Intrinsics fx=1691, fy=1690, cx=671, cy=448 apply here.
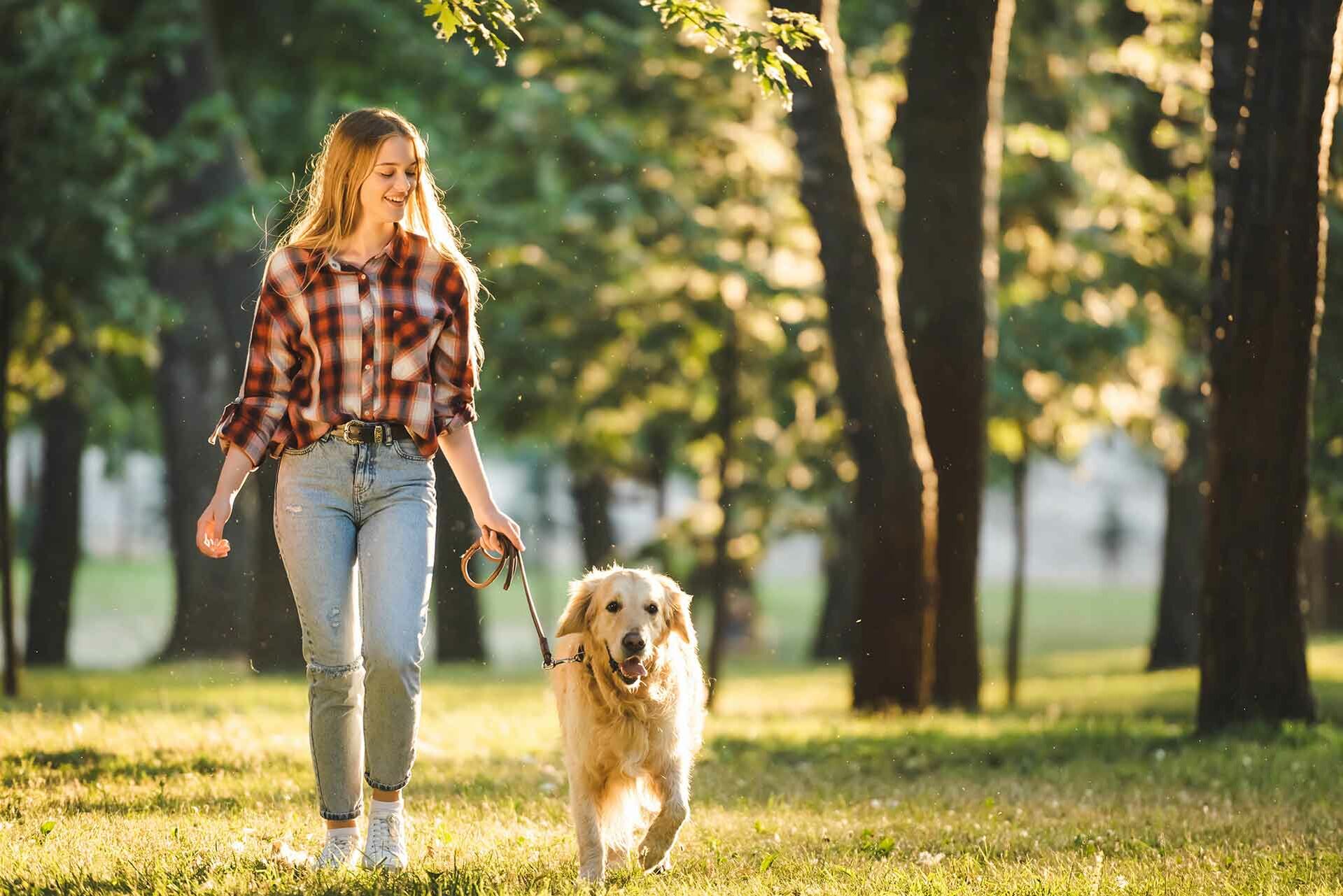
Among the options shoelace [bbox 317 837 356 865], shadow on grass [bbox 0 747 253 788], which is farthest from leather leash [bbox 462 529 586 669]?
shadow on grass [bbox 0 747 253 788]

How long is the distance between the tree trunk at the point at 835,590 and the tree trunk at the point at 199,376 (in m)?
7.28

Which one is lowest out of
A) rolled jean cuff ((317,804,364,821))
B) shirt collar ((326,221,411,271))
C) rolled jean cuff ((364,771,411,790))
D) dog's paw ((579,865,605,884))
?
dog's paw ((579,865,605,884))

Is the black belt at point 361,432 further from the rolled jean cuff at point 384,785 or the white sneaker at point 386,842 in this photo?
the white sneaker at point 386,842

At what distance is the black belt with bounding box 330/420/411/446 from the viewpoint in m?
5.12

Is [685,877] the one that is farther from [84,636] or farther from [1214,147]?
[84,636]

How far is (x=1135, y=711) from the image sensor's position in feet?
49.4

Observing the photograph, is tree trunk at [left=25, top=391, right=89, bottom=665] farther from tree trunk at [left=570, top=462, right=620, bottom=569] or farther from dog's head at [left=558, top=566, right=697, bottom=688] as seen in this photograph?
dog's head at [left=558, top=566, right=697, bottom=688]

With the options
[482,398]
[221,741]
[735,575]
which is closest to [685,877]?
[221,741]

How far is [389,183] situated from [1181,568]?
60.5 feet

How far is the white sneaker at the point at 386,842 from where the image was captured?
5254 mm

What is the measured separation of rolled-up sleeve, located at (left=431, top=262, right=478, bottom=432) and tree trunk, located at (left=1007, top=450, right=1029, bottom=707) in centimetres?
1299

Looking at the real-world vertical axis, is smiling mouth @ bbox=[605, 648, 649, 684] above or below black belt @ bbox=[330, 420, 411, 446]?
below

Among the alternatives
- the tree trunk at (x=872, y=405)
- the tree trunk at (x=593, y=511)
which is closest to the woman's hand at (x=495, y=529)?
the tree trunk at (x=872, y=405)

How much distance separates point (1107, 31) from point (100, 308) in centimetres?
1092
